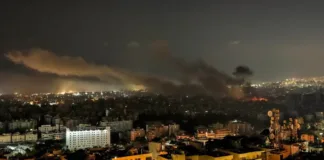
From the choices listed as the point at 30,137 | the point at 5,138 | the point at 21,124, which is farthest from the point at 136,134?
the point at 21,124

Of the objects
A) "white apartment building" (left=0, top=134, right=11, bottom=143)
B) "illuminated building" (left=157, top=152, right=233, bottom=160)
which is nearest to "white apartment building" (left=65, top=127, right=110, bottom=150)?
"white apartment building" (left=0, top=134, right=11, bottom=143)

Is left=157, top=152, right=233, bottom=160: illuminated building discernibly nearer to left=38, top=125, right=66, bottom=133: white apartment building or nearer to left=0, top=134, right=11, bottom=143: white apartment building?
left=0, top=134, right=11, bottom=143: white apartment building

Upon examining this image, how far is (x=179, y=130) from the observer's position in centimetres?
1166

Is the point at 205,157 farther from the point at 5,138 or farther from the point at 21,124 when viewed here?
the point at 21,124

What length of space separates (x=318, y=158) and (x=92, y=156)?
13.3ft

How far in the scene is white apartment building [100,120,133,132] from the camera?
12.8 metres

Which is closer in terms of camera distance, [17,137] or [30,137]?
[17,137]

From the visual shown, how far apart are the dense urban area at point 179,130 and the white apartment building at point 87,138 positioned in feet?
0.06

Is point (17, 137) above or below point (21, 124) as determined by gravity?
below

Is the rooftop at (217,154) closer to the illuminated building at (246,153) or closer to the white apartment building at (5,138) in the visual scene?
the illuminated building at (246,153)

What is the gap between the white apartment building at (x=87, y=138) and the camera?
965cm

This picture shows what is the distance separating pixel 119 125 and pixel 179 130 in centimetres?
263

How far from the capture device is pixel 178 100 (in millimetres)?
19688

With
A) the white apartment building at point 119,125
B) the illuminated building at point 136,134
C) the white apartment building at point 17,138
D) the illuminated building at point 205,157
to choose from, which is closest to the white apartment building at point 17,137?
the white apartment building at point 17,138
